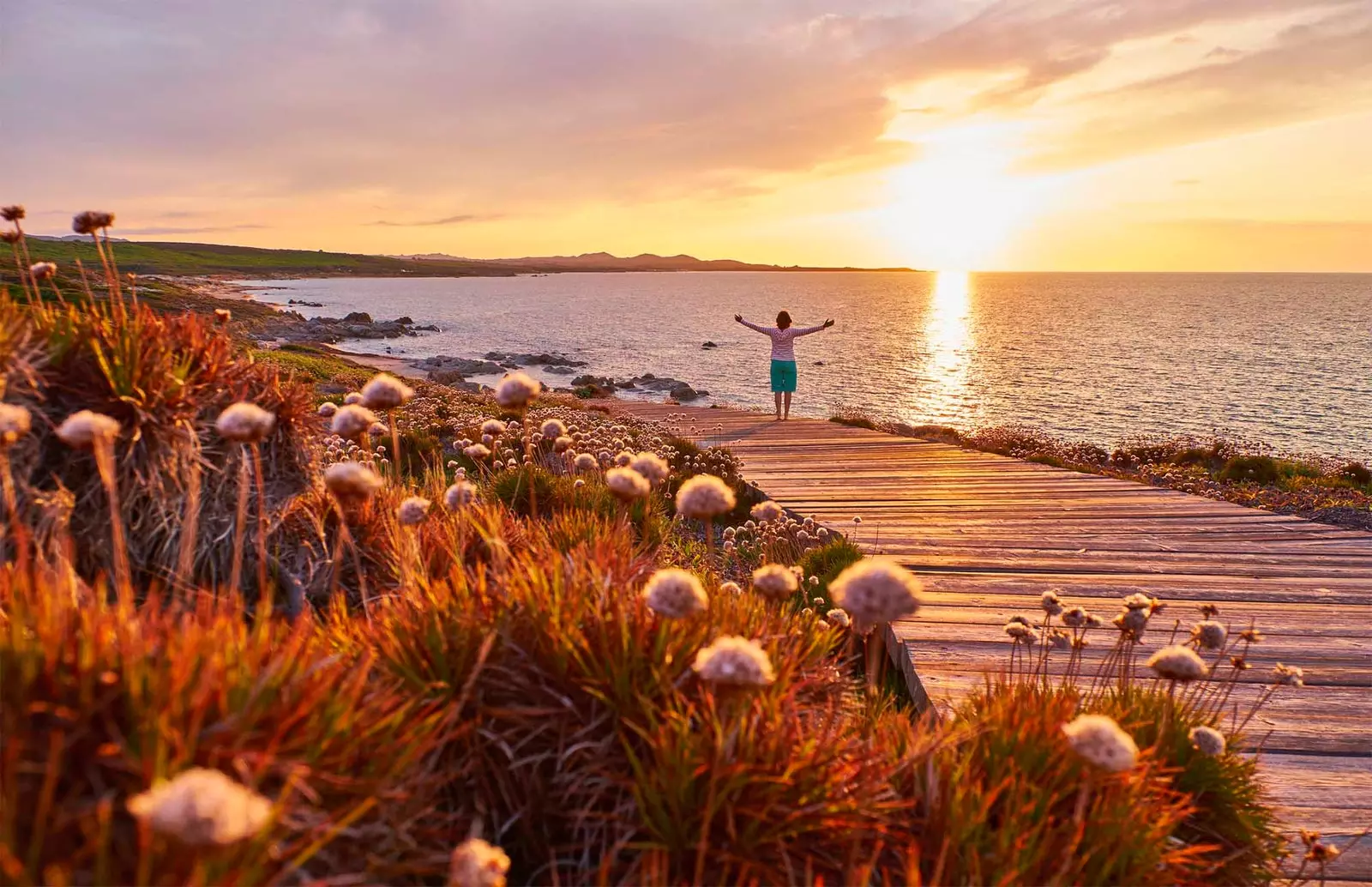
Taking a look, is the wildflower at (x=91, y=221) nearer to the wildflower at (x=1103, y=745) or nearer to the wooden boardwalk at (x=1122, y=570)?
the wildflower at (x=1103, y=745)

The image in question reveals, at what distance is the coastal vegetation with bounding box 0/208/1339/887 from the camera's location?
160cm

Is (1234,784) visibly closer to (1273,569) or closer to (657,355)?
(1273,569)

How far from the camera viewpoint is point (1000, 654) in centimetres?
544

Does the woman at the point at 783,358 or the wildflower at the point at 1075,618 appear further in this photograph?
Answer: the woman at the point at 783,358

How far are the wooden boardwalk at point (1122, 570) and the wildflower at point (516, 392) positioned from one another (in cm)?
293

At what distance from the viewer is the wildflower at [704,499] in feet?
9.16

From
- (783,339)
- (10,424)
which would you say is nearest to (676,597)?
(10,424)

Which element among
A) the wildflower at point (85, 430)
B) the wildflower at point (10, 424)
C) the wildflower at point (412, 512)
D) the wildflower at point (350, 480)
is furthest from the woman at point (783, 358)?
the wildflower at point (10, 424)

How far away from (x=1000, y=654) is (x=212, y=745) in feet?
17.0

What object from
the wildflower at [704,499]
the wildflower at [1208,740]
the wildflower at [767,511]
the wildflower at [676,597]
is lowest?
the wildflower at [1208,740]

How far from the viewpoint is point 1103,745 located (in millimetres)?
Answer: 2000

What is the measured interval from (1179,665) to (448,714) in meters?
2.54

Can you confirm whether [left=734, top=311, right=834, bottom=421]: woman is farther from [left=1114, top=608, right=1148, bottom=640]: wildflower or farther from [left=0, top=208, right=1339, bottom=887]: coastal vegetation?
[left=1114, top=608, right=1148, bottom=640]: wildflower

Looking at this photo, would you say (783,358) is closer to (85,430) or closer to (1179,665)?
(1179,665)
